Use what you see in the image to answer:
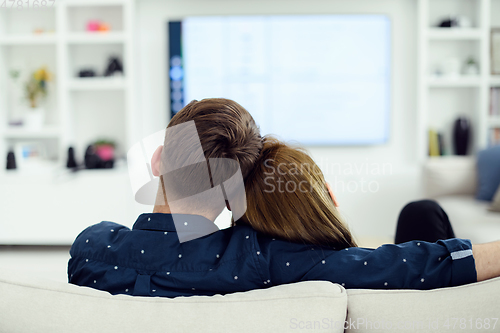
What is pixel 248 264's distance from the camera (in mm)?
755

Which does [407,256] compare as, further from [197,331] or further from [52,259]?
[52,259]

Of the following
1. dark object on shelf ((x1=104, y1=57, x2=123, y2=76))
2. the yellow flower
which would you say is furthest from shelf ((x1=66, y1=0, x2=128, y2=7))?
the yellow flower

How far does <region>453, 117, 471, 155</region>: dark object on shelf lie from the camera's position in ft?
10.8

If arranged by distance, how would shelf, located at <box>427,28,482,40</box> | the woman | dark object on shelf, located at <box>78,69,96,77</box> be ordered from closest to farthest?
the woman
shelf, located at <box>427,28,482,40</box>
dark object on shelf, located at <box>78,69,96,77</box>

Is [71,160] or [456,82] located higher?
[456,82]

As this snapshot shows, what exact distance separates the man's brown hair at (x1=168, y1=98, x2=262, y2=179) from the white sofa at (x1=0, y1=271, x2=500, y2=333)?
264mm

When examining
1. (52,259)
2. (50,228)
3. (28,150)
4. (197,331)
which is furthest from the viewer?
(28,150)

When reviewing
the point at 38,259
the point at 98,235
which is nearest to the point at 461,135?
the point at 98,235

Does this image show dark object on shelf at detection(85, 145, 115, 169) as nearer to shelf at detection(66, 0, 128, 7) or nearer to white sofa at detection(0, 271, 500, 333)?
shelf at detection(66, 0, 128, 7)

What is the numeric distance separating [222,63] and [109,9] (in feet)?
3.41

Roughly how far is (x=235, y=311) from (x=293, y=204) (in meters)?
0.23

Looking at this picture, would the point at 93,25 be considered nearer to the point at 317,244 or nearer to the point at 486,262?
the point at 317,244

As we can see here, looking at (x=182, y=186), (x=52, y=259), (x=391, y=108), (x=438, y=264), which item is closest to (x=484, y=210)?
(x=391, y=108)

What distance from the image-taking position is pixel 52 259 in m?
2.92
